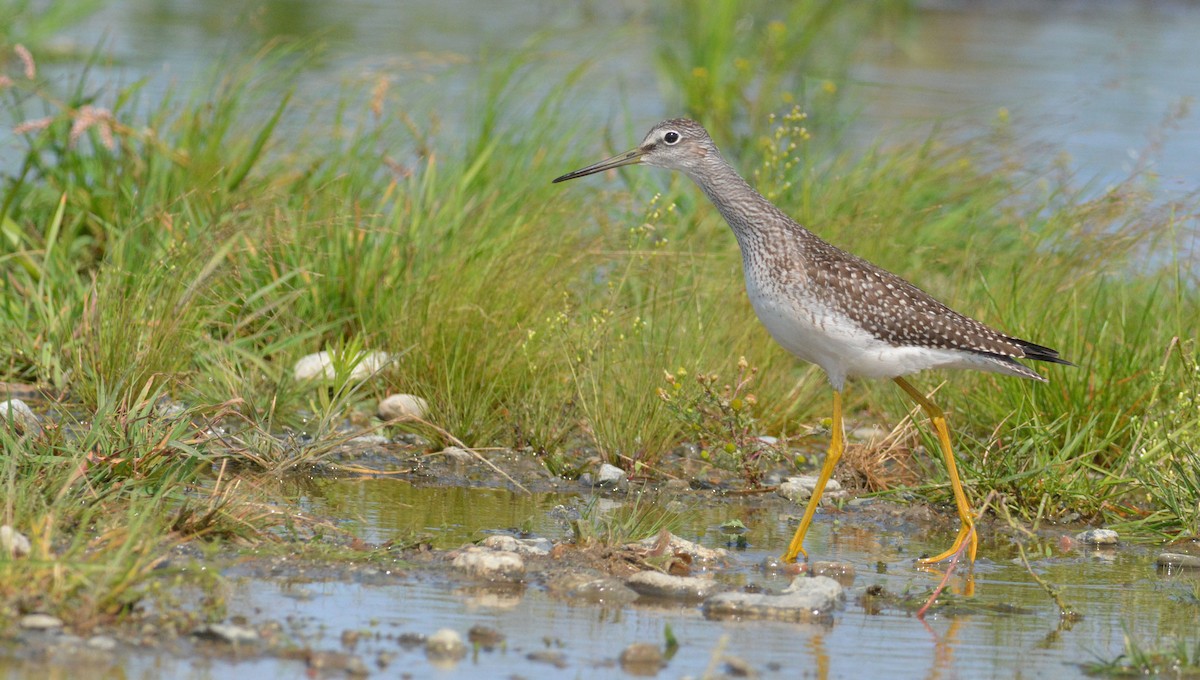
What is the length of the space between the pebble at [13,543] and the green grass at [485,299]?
0.42ft

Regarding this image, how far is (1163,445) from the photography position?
674 cm

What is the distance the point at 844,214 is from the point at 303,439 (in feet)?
12.5

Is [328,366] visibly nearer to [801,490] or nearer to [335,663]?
[801,490]

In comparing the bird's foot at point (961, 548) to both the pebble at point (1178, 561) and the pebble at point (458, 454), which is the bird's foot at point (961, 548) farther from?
the pebble at point (458, 454)

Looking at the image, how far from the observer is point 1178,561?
6.29 meters

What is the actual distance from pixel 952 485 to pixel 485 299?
246 cm

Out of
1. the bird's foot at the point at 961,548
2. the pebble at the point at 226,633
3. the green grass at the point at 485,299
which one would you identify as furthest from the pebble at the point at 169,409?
the bird's foot at the point at 961,548

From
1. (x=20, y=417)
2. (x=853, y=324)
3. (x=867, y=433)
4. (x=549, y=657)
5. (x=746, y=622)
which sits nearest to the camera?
(x=549, y=657)

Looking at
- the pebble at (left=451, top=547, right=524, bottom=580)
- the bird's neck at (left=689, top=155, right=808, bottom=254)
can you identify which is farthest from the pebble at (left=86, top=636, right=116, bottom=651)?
the bird's neck at (left=689, top=155, right=808, bottom=254)

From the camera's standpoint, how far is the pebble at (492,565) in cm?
531

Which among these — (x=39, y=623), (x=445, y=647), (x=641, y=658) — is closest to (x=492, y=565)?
(x=445, y=647)

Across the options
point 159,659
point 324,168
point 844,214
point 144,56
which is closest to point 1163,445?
point 844,214

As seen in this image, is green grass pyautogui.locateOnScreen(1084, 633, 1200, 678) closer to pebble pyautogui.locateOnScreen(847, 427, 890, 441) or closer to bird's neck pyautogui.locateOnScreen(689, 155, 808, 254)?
bird's neck pyautogui.locateOnScreen(689, 155, 808, 254)

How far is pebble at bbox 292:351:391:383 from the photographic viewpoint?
24.6ft
